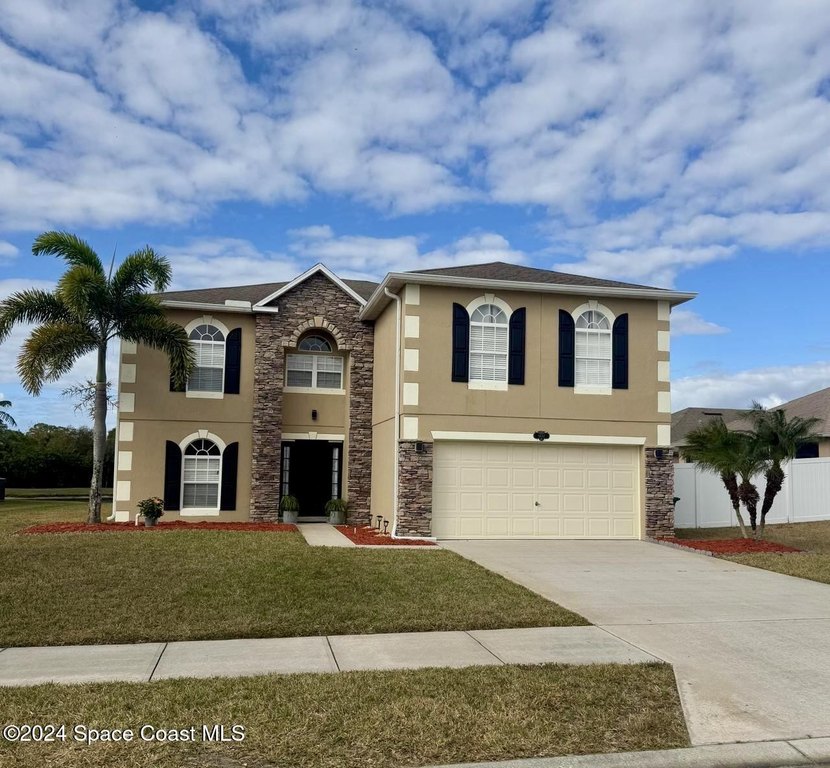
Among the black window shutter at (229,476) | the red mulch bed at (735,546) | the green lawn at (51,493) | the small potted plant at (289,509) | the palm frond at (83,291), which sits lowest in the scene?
the green lawn at (51,493)

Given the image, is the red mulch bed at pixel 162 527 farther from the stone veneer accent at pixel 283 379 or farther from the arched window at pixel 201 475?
the stone veneer accent at pixel 283 379

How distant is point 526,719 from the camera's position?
5.62 meters

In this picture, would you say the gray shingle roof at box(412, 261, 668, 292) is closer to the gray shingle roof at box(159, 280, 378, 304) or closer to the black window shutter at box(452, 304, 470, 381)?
the black window shutter at box(452, 304, 470, 381)

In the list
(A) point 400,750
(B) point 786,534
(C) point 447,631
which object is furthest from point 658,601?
(B) point 786,534

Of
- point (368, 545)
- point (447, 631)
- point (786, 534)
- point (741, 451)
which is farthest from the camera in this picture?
point (786, 534)

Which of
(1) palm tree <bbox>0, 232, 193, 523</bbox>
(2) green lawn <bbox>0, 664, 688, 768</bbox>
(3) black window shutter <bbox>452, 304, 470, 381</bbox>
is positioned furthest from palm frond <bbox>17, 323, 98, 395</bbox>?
(2) green lawn <bbox>0, 664, 688, 768</bbox>

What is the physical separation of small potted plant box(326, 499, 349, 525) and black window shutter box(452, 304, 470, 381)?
16.3 ft

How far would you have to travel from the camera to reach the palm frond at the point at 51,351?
17266 mm

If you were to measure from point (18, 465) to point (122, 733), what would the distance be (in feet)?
137

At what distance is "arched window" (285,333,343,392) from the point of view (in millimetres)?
20734

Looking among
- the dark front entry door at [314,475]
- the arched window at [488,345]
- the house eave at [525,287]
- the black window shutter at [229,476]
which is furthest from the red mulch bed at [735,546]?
the black window shutter at [229,476]

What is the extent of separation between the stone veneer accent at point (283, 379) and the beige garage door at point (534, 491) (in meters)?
3.74

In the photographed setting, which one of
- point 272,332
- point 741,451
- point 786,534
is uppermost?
point 272,332

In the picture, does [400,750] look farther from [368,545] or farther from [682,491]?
[682,491]
